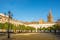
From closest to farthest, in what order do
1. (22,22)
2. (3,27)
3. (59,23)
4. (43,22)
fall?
(3,27), (59,23), (22,22), (43,22)

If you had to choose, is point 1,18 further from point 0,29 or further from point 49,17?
point 49,17

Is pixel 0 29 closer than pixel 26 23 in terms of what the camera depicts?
Yes

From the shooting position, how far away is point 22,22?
3353cm

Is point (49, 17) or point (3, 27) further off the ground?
point (49, 17)

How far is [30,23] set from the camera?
1344 inches

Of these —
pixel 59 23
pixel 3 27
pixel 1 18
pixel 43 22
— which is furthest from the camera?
pixel 43 22

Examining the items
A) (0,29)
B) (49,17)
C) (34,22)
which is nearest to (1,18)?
(0,29)

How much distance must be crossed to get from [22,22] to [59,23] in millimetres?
9346

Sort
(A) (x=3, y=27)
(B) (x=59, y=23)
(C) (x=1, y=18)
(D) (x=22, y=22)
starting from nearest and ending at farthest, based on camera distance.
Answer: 1. (A) (x=3, y=27)
2. (B) (x=59, y=23)
3. (C) (x=1, y=18)
4. (D) (x=22, y=22)

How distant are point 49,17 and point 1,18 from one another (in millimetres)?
15570

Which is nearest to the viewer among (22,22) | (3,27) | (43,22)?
(3,27)

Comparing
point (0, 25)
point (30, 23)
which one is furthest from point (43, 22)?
point (0, 25)

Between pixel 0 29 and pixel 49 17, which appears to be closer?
pixel 0 29

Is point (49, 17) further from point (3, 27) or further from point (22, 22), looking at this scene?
point (3, 27)
